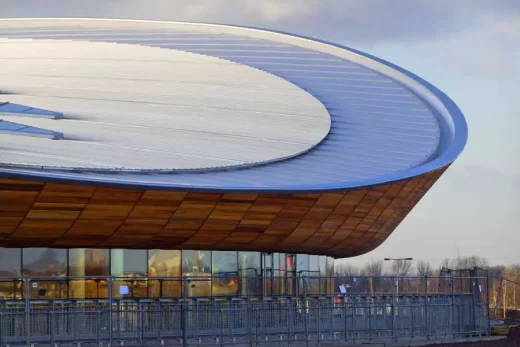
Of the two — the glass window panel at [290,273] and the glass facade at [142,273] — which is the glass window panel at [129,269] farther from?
the glass window panel at [290,273]

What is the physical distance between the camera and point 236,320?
29.5m

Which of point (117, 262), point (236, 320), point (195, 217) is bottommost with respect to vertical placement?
point (236, 320)

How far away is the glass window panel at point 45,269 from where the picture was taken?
102 feet

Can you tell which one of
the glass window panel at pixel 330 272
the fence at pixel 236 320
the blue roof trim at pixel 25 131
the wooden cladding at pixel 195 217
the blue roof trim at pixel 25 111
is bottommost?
the fence at pixel 236 320

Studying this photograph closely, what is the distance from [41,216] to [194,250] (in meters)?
6.84

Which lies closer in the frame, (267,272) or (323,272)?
(267,272)

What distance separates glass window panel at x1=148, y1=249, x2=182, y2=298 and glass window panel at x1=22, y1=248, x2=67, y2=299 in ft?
8.82

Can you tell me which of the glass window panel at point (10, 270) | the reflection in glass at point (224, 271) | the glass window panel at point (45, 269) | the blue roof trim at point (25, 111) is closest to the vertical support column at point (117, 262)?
the glass window panel at point (45, 269)

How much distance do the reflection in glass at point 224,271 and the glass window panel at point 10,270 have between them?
20.4ft

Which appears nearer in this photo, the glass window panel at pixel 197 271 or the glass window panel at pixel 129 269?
the glass window panel at pixel 129 269

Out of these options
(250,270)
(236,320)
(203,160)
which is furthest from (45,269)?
(250,270)

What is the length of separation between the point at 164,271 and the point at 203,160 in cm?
354

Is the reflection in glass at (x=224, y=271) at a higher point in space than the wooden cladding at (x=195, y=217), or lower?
lower

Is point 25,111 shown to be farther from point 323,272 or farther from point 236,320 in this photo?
point 323,272
